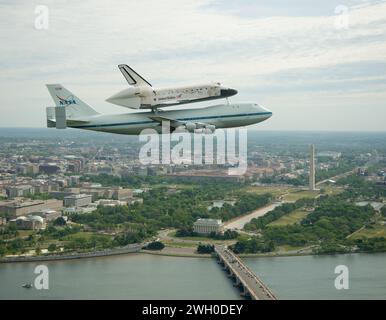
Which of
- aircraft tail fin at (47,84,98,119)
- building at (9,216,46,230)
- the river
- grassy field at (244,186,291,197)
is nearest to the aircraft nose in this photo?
aircraft tail fin at (47,84,98,119)

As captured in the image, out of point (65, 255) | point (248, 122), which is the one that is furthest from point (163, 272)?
point (248, 122)

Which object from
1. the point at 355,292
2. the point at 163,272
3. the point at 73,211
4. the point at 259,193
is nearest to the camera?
the point at 355,292

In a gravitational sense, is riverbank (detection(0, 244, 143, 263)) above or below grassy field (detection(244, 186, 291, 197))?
below

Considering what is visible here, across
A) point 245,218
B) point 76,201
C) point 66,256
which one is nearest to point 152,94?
point 66,256

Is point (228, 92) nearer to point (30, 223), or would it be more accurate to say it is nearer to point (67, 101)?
point (67, 101)

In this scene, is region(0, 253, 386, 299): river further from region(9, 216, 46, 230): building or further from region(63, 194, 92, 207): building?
region(63, 194, 92, 207): building

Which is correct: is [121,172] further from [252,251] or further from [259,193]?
[252,251]
